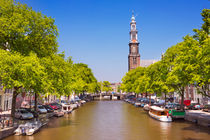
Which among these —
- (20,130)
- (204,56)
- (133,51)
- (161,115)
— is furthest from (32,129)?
(133,51)

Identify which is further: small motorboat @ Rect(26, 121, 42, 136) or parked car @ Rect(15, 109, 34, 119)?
parked car @ Rect(15, 109, 34, 119)

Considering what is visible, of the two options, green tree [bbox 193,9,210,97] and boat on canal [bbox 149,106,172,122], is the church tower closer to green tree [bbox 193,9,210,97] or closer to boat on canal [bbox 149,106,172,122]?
boat on canal [bbox 149,106,172,122]

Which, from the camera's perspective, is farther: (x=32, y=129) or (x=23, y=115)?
(x=23, y=115)

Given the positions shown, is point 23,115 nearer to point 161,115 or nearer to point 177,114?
point 161,115

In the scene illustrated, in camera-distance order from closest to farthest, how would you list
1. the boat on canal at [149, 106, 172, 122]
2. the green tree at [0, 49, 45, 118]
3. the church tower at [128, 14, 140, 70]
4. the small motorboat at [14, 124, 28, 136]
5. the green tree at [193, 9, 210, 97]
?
1. the green tree at [0, 49, 45, 118]
2. the green tree at [193, 9, 210, 97]
3. the small motorboat at [14, 124, 28, 136]
4. the boat on canal at [149, 106, 172, 122]
5. the church tower at [128, 14, 140, 70]

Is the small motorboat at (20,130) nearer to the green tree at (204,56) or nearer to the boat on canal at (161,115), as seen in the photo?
the green tree at (204,56)

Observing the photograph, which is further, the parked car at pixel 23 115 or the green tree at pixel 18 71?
the parked car at pixel 23 115

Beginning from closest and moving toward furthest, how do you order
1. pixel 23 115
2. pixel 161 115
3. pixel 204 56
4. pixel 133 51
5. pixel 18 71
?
pixel 18 71 → pixel 204 56 → pixel 23 115 → pixel 161 115 → pixel 133 51

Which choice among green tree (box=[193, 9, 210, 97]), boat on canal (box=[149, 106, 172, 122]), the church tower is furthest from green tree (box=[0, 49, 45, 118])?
the church tower

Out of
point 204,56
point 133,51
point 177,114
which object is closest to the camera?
point 204,56

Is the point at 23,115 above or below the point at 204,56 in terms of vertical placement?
below

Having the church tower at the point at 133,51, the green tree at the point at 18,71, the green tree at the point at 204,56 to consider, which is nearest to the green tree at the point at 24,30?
the green tree at the point at 18,71

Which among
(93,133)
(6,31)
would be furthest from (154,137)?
(6,31)

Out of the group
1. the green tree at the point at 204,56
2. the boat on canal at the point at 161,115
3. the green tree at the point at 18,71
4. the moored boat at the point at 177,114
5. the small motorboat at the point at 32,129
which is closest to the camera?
the green tree at the point at 18,71
